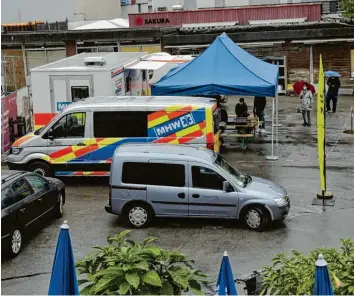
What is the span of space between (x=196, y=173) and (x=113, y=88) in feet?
24.2

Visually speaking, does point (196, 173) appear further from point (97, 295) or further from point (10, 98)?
point (10, 98)

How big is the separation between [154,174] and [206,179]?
107 cm

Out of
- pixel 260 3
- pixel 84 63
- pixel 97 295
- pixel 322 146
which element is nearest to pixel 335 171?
pixel 322 146

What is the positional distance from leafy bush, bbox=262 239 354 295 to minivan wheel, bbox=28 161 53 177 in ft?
37.3

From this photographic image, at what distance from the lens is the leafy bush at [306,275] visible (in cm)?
628

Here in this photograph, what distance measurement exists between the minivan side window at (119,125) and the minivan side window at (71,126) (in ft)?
1.12

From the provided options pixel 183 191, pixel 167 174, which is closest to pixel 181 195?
pixel 183 191

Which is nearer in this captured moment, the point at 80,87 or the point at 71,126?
the point at 71,126

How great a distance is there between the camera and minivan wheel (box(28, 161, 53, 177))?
17.5 metres

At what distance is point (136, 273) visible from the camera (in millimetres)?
5750

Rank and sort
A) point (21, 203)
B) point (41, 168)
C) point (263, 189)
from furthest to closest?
point (41, 168) → point (263, 189) → point (21, 203)

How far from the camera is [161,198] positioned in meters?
13.8

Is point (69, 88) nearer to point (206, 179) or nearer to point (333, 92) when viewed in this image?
point (206, 179)

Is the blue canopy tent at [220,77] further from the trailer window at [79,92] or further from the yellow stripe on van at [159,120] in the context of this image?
the yellow stripe on van at [159,120]
